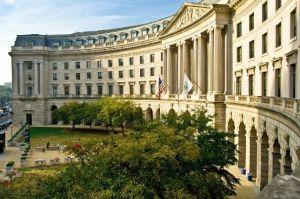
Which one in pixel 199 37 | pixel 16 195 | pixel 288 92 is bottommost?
pixel 16 195

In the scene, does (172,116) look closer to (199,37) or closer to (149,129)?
(149,129)

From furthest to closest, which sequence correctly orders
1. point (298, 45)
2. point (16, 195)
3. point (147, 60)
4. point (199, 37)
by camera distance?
point (147, 60), point (199, 37), point (298, 45), point (16, 195)

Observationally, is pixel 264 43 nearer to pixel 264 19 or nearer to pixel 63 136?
pixel 264 19

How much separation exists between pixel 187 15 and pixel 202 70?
42.3 ft

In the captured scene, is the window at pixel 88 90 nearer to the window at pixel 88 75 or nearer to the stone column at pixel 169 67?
the window at pixel 88 75

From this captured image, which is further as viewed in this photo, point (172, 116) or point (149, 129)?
point (172, 116)

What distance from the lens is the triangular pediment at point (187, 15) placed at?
67162mm

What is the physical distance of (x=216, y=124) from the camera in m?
59.1

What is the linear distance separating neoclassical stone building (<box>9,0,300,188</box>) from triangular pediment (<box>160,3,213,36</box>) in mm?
213

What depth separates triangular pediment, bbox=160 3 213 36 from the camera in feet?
220

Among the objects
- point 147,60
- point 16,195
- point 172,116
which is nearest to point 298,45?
point 172,116

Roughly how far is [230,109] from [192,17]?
24.5 m

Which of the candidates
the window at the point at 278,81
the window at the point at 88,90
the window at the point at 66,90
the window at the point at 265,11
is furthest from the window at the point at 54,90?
the window at the point at 278,81

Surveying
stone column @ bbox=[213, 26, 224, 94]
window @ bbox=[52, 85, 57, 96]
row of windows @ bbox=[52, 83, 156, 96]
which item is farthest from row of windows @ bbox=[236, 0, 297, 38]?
window @ bbox=[52, 85, 57, 96]
